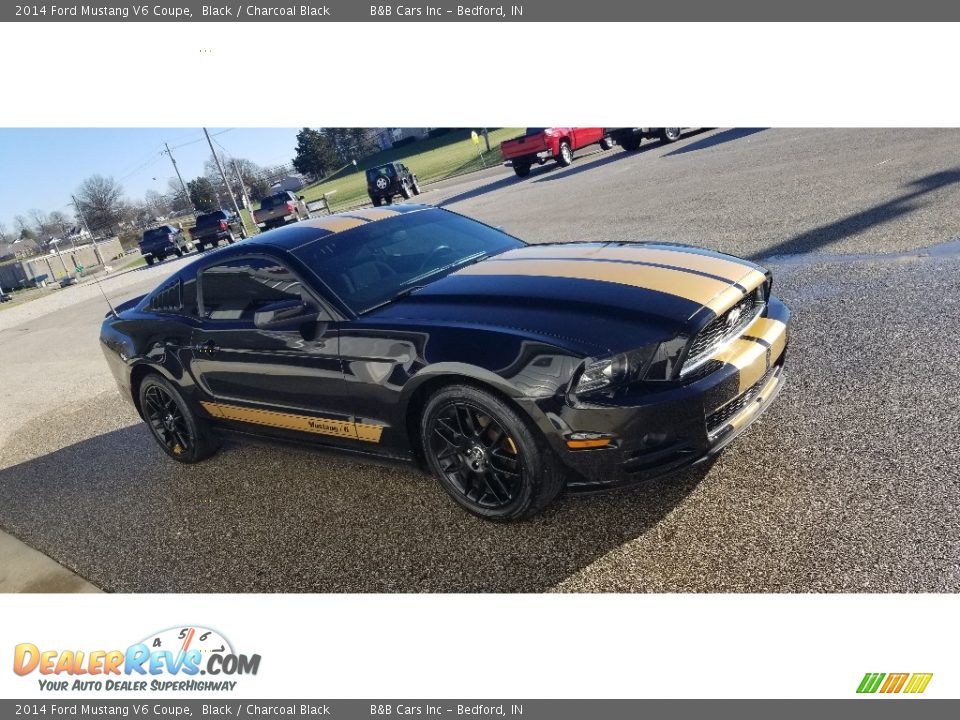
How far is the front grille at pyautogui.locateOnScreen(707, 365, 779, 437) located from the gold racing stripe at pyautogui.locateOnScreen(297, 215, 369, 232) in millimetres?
2416

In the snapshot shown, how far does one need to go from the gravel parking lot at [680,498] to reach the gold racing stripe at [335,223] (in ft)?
4.35

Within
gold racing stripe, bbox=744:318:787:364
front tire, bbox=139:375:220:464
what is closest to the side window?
front tire, bbox=139:375:220:464

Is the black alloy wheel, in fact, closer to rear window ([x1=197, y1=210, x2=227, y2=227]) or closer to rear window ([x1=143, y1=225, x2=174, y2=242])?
rear window ([x1=197, y1=210, x2=227, y2=227])

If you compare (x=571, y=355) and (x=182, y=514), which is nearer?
(x=571, y=355)

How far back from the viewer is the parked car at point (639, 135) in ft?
71.4

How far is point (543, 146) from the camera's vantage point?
70.7 ft

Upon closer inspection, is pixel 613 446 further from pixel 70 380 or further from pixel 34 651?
pixel 70 380

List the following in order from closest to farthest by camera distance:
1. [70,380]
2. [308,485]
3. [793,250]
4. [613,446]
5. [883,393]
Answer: [613,446] → [883,393] → [308,485] → [793,250] → [70,380]

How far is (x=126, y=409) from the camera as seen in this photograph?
22.5ft

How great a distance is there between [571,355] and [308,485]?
6.98 feet

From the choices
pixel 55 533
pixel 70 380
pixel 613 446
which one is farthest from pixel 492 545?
pixel 70 380

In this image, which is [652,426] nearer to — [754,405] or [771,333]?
[754,405]

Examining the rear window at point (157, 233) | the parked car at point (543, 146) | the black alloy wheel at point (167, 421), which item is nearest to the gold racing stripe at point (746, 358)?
the black alloy wheel at point (167, 421)

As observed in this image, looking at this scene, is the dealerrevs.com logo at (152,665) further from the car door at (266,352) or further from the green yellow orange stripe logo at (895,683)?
the green yellow orange stripe logo at (895,683)
